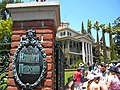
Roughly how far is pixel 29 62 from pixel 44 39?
0.46 meters

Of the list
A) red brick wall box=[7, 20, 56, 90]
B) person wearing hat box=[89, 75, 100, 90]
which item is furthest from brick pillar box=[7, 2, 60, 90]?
person wearing hat box=[89, 75, 100, 90]

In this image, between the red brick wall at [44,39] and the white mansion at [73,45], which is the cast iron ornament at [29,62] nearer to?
the red brick wall at [44,39]

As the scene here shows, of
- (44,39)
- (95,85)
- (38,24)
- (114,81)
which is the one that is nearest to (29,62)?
(44,39)

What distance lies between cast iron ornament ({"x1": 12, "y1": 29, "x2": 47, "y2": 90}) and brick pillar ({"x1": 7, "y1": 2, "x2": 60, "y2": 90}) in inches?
3.4

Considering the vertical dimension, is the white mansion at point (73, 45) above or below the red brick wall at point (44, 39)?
above

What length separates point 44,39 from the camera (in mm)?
→ 4176

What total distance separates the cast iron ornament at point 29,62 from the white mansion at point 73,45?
42.6 metres

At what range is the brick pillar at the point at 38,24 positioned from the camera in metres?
4.13

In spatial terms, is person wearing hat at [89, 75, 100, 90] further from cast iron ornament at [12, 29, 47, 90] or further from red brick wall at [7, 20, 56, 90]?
cast iron ornament at [12, 29, 47, 90]

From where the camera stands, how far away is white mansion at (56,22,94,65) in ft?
158

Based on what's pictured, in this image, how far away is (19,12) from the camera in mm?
4293

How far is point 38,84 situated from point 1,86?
106cm

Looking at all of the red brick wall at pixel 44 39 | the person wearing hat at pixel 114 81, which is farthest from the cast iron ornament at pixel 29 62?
the person wearing hat at pixel 114 81

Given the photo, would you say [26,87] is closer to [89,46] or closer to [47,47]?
[47,47]
